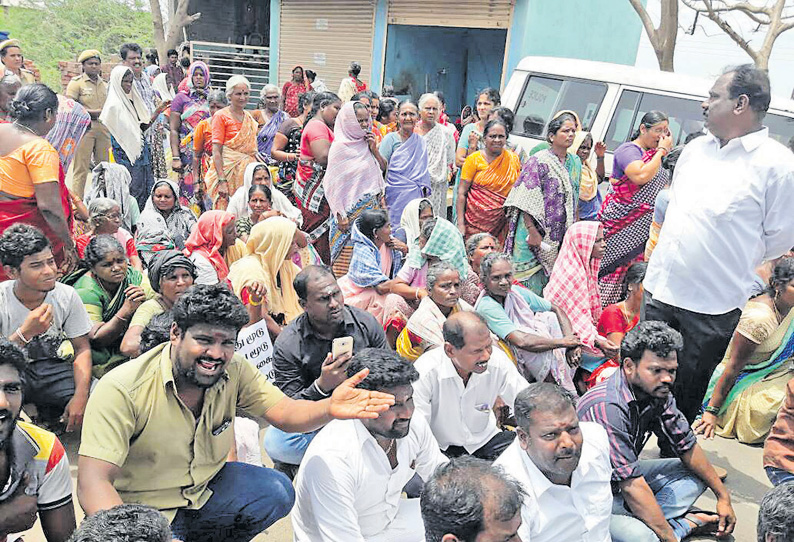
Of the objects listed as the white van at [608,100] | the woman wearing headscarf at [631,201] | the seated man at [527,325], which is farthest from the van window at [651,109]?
the seated man at [527,325]

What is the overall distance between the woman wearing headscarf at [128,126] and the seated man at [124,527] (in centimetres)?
583

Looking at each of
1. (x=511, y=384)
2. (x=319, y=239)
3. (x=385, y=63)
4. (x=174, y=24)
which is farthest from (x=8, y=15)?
(x=511, y=384)

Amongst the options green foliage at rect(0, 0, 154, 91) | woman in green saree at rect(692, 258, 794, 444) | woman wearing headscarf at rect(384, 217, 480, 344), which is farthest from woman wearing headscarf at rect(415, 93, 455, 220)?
green foliage at rect(0, 0, 154, 91)

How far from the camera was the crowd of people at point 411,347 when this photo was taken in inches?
97.7

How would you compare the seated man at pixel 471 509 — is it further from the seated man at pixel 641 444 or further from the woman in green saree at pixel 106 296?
the woman in green saree at pixel 106 296

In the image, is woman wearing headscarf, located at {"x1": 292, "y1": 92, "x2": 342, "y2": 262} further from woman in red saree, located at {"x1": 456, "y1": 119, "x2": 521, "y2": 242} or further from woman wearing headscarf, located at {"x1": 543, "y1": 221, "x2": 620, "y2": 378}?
woman wearing headscarf, located at {"x1": 543, "y1": 221, "x2": 620, "y2": 378}

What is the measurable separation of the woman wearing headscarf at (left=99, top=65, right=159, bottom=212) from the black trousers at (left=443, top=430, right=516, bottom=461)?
4968 mm

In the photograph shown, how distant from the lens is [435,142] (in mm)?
6938

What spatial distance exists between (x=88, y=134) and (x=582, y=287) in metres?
5.27

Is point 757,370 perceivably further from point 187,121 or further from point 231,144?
point 187,121

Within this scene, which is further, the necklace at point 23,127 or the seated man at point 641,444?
the necklace at point 23,127

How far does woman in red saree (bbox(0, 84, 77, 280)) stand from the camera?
4004 millimetres

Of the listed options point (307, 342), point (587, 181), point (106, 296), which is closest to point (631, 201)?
point (587, 181)

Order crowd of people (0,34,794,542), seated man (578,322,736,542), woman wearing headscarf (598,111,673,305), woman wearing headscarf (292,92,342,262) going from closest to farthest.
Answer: crowd of people (0,34,794,542), seated man (578,322,736,542), woman wearing headscarf (598,111,673,305), woman wearing headscarf (292,92,342,262)
